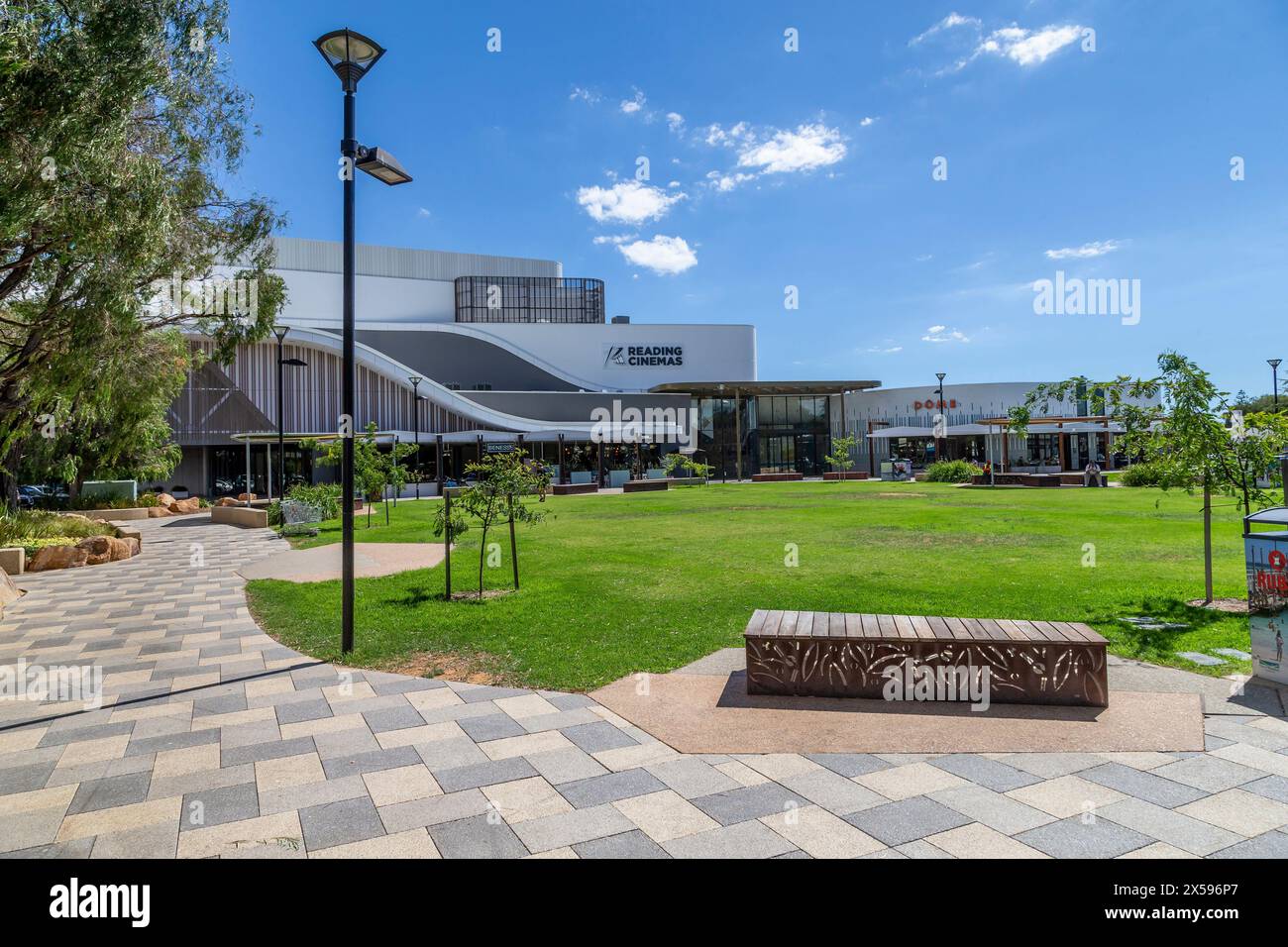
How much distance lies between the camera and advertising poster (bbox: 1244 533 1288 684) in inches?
220

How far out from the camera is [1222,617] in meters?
7.59

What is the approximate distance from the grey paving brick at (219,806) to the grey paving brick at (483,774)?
97 centimetres

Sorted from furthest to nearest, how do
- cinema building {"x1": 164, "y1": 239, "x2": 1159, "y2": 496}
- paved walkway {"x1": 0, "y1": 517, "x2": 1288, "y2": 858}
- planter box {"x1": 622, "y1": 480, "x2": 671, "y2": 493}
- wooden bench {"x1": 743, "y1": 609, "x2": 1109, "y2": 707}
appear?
cinema building {"x1": 164, "y1": 239, "x2": 1159, "y2": 496} < planter box {"x1": 622, "y1": 480, "x2": 671, "y2": 493} < wooden bench {"x1": 743, "y1": 609, "x2": 1109, "y2": 707} < paved walkway {"x1": 0, "y1": 517, "x2": 1288, "y2": 858}

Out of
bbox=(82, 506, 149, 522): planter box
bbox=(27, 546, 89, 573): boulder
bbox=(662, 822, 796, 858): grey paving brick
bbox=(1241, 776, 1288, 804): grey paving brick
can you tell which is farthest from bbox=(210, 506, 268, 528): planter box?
bbox=(1241, 776, 1288, 804): grey paving brick

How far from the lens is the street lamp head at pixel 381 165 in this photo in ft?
22.9

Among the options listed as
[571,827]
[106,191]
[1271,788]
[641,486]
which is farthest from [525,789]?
[641,486]

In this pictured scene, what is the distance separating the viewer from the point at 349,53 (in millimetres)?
6734

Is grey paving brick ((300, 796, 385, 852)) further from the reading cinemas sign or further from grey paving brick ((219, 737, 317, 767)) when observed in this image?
the reading cinemas sign

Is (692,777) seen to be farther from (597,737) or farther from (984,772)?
(984,772)

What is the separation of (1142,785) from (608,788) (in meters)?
2.86

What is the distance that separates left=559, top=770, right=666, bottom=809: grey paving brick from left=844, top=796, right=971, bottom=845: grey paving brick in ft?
3.53
